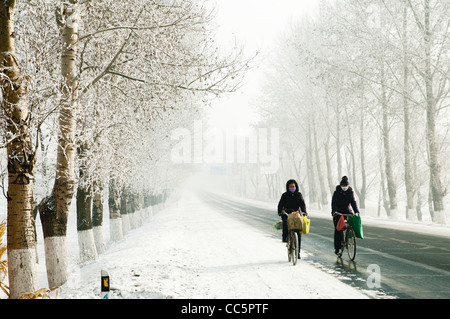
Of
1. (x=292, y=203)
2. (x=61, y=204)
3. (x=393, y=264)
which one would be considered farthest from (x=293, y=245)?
(x=61, y=204)

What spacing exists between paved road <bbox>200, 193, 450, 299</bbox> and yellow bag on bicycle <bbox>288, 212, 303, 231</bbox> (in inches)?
40.4

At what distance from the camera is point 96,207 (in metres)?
13.3

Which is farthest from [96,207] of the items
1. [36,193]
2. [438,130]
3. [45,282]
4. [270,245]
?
[438,130]

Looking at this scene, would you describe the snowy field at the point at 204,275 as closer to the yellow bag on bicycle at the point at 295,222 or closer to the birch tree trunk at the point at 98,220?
the yellow bag on bicycle at the point at 295,222

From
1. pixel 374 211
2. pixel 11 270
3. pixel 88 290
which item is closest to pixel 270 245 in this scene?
pixel 88 290

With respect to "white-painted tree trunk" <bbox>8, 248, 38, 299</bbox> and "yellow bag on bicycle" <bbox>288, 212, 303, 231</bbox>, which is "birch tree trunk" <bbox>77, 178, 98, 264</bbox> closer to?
"white-painted tree trunk" <bbox>8, 248, 38, 299</bbox>

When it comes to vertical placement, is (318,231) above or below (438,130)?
below

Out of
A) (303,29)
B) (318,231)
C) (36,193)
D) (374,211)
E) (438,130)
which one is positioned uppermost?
(303,29)

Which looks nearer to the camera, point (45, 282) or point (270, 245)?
point (45, 282)

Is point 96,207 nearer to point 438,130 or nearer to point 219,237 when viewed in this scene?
point 219,237

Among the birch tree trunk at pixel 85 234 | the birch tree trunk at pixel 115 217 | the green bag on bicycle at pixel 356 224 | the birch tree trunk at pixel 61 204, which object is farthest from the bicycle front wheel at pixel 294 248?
the birch tree trunk at pixel 115 217

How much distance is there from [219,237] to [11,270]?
9162mm
